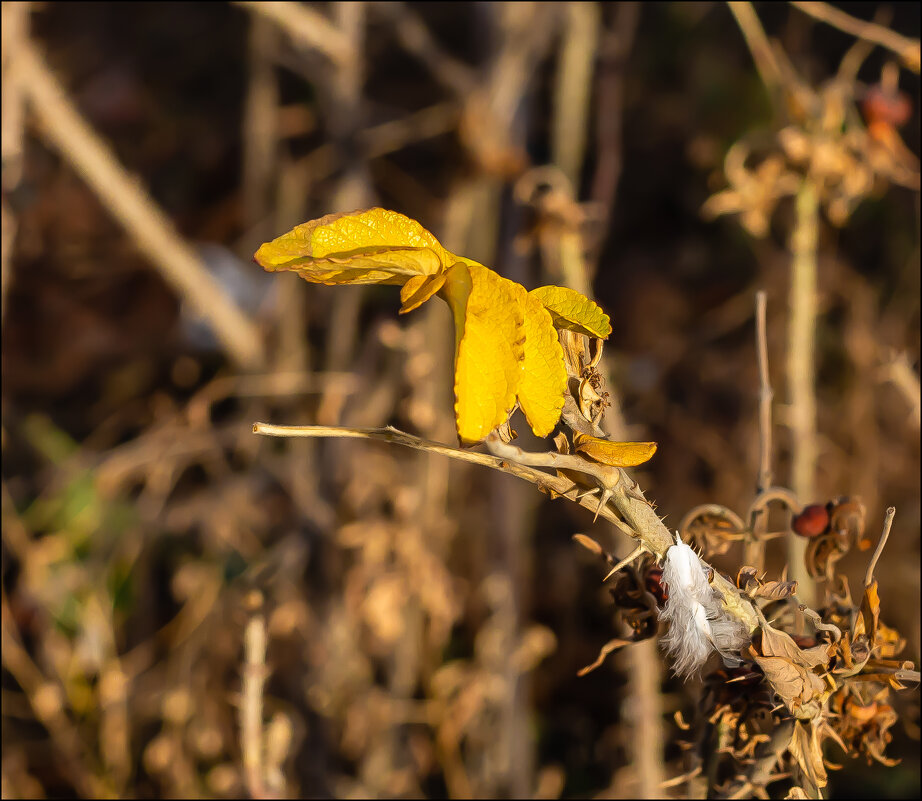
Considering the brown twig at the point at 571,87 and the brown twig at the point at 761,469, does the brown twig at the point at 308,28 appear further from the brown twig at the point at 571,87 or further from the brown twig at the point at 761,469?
the brown twig at the point at 761,469

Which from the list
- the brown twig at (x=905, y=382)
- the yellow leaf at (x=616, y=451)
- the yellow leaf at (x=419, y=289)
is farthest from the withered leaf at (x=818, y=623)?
the brown twig at (x=905, y=382)

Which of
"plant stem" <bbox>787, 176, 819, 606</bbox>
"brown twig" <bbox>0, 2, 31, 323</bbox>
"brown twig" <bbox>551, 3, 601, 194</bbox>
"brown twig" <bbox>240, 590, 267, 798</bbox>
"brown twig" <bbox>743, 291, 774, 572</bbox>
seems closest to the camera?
"brown twig" <bbox>743, 291, 774, 572</bbox>

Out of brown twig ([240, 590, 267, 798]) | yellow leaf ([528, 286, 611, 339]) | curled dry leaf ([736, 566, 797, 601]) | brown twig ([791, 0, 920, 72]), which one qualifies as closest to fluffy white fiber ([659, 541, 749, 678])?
curled dry leaf ([736, 566, 797, 601])

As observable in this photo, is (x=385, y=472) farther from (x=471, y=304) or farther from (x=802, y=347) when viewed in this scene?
(x=471, y=304)

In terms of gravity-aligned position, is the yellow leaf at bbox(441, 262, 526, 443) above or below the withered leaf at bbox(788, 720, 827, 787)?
above

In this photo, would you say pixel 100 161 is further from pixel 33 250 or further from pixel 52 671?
pixel 33 250

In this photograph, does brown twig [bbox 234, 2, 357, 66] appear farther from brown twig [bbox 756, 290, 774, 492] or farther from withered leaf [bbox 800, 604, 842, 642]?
withered leaf [bbox 800, 604, 842, 642]
